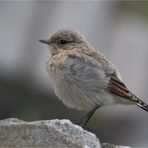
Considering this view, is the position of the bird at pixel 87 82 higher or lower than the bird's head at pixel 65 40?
lower

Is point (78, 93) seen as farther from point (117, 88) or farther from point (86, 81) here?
point (117, 88)

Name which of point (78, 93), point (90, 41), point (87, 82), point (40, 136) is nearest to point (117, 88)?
point (87, 82)

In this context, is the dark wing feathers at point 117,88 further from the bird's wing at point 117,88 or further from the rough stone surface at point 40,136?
the rough stone surface at point 40,136

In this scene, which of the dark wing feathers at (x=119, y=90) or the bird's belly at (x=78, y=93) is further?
the dark wing feathers at (x=119, y=90)

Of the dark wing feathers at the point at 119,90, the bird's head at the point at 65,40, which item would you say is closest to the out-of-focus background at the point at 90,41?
the bird's head at the point at 65,40

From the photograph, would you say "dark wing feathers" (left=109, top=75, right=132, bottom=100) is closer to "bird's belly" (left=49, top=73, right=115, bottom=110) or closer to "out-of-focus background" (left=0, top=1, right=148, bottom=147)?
"bird's belly" (left=49, top=73, right=115, bottom=110)

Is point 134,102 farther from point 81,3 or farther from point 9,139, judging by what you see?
point 81,3
